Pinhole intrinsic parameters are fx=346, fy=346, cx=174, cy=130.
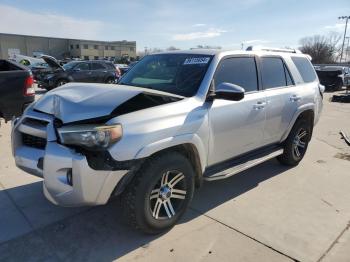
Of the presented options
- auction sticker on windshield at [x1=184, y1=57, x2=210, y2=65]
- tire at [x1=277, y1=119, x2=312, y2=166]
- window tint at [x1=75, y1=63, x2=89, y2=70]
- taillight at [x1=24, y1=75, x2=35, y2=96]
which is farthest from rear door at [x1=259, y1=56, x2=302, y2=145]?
window tint at [x1=75, y1=63, x2=89, y2=70]

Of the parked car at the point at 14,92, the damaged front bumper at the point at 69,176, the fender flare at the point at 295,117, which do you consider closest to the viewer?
the damaged front bumper at the point at 69,176

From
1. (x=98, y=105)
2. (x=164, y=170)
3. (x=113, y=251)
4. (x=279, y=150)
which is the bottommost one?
(x=113, y=251)

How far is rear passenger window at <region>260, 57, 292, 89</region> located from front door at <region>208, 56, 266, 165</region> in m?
0.23

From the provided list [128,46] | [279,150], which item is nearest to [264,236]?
[279,150]

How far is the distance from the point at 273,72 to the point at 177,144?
239 cm

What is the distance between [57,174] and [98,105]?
2.31ft

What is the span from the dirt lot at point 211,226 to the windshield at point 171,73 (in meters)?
1.43

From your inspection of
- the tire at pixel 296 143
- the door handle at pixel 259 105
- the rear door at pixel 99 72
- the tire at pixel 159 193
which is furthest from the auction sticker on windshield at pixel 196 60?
the rear door at pixel 99 72

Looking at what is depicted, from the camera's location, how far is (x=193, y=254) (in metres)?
3.15

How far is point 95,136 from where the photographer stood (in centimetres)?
285

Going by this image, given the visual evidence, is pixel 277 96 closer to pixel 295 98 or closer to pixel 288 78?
pixel 295 98

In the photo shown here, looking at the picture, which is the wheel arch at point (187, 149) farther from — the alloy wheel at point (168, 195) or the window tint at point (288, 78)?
the window tint at point (288, 78)

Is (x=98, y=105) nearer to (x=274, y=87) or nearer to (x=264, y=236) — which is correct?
(x=264, y=236)

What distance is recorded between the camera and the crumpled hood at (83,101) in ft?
10.1
